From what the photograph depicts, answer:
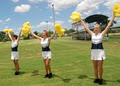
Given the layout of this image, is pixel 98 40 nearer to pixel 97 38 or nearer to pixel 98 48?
pixel 97 38

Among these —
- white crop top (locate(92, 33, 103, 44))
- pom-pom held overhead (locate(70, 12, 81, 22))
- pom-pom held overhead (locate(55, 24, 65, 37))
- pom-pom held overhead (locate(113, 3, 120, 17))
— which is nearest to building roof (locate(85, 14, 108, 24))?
pom-pom held overhead (locate(55, 24, 65, 37))

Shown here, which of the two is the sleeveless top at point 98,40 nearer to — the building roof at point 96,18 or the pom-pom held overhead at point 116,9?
the pom-pom held overhead at point 116,9

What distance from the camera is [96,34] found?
781cm

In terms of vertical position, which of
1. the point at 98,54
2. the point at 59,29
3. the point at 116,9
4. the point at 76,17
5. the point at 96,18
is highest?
the point at 96,18

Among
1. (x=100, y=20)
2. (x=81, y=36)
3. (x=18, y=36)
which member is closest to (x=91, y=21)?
(x=100, y=20)

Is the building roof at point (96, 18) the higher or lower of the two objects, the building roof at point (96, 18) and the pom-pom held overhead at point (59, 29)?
the higher

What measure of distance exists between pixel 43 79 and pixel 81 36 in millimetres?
48924

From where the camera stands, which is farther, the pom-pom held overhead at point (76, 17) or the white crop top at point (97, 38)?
the pom-pom held overhead at point (76, 17)

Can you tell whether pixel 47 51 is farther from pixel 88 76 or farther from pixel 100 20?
pixel 100 20

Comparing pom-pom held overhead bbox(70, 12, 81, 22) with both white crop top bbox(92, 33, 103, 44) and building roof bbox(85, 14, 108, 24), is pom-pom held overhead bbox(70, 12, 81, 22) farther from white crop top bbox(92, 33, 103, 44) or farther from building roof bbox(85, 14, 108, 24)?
building roof bbox(85, 14, 108, 24)

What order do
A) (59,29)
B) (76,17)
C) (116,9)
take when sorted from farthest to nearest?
1. (59,29)
2. (76,17)
3. (116,9)

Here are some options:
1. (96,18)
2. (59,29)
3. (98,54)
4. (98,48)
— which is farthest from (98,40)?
(96,18)

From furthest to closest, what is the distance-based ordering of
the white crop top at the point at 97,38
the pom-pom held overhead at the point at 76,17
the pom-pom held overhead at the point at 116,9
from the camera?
the pom-pom held overhead at the point at 76,17, the white crop top at the point at 97,38, the pom-pom held overhead at the point at 116,9

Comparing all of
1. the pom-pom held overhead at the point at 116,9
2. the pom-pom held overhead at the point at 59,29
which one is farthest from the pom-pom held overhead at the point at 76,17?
the pom-pom held overhead at the point at 116,9
